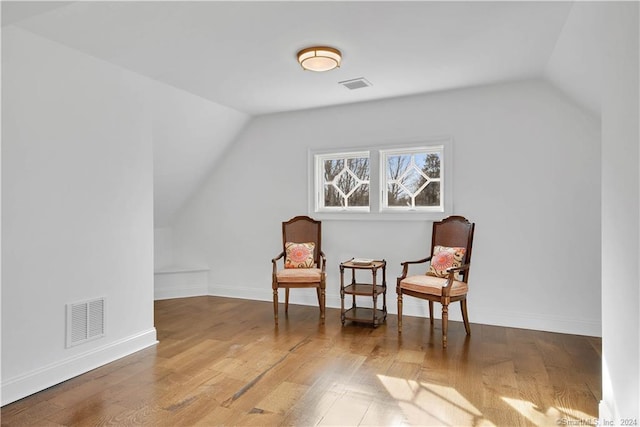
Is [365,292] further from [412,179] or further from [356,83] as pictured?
[356,83]

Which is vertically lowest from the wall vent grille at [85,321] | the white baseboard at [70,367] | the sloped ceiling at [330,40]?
the white baseboard at [70,367]

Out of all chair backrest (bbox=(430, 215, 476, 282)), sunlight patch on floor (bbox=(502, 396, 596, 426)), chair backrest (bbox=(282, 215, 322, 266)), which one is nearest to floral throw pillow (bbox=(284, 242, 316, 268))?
chair backrest (bbox=(282, 215, 322, 266))

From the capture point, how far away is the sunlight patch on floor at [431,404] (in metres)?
2.07

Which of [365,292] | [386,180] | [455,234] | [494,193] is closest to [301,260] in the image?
[365,292]

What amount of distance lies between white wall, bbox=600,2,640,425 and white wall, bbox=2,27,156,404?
321cm

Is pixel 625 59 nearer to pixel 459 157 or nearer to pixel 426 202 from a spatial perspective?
pixel 459 157

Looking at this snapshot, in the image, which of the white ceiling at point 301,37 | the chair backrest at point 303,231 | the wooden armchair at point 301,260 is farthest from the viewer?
the chair backrest at point 303,231

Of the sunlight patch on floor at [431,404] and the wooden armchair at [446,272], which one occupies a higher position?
the wooden armchair at [446,272]

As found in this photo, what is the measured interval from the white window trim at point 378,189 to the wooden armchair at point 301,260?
257 mm

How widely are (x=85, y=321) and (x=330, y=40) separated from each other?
267 centimetres

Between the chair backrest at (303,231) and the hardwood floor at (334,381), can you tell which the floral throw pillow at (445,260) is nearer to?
the hardwood floor at (334,381)

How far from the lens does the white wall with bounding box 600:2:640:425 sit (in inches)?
59.9

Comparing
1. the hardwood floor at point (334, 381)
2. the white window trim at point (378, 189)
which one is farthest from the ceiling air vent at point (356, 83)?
the hardwood floor at point (334, 381)

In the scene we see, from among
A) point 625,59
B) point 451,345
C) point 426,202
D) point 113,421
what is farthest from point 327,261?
point 625,59
